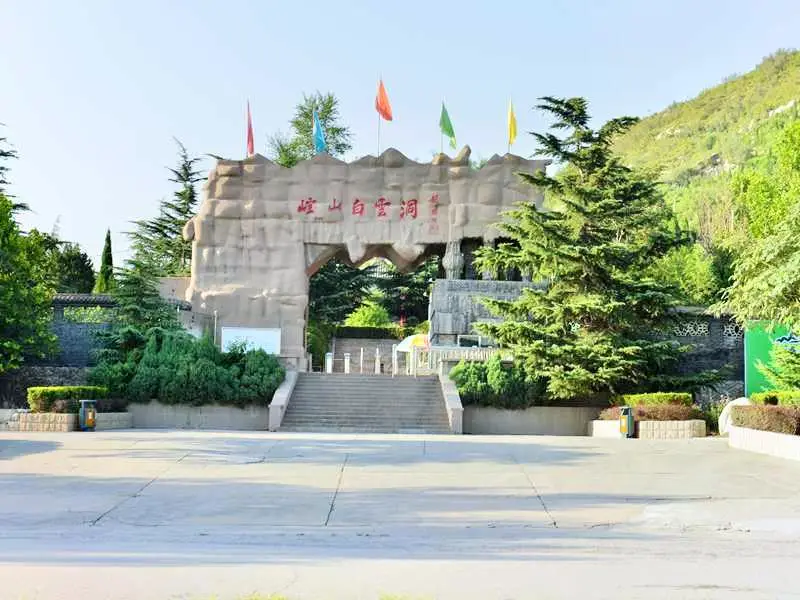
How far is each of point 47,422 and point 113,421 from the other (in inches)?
86.7

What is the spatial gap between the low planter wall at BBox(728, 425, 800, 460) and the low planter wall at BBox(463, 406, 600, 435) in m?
7.66

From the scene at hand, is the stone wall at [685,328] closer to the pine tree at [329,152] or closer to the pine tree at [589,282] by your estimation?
the pine tree at [589,282]

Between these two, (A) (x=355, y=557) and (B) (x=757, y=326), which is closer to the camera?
(A) (x=355, y=557)

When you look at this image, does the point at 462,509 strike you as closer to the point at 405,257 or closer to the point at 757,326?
the point at 757,326

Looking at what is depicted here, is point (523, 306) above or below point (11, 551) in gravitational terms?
above

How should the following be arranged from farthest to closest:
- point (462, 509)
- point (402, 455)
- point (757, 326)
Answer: point (757, 326) → point (402, 455) → point (462, 509)

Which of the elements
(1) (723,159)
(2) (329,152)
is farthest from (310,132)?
(1) (723,159)

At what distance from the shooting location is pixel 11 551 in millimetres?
6914

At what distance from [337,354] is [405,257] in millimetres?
12208

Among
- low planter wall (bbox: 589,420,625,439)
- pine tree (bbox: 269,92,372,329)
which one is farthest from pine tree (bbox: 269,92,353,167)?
low planter wall (bbox: 589,420,625,439)

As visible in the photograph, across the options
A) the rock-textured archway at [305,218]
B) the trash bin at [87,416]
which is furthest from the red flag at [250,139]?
the trash bin at [87,416]

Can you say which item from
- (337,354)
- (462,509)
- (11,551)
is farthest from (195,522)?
(337,354)

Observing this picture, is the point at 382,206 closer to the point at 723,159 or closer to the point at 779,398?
the point at 779,398

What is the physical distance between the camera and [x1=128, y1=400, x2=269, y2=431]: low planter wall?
23656 millimetres
